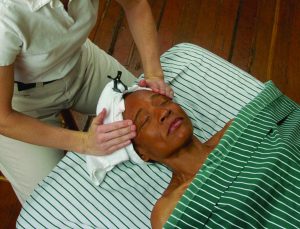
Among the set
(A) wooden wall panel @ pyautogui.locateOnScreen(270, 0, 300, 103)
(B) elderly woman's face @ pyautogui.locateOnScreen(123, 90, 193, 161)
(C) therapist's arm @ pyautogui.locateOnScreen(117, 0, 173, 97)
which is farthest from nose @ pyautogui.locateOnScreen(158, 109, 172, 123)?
(A) wooden wall panel @ pyautogui.locateOnScreen(270, 0, 300, 103)

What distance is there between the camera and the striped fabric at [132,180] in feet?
4.58

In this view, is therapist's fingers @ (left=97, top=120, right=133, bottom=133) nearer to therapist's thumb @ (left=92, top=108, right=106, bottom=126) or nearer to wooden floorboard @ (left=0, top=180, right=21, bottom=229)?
therapist's thumb @ (left=92, top=108, right=106, bottom=126)

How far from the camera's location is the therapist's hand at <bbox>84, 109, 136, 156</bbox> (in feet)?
4.26

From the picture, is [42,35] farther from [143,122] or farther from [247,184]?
[247,184]

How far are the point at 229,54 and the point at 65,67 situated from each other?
1.35m

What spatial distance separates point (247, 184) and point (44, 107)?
31.7 inches

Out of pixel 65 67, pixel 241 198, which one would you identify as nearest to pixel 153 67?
pixel 65 67

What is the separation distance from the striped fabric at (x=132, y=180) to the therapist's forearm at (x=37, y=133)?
140mm

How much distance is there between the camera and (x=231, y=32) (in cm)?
262

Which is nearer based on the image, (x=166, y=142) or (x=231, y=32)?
(x=166, y=142)

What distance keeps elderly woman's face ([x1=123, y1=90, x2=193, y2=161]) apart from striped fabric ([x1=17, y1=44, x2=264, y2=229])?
152 millimetres

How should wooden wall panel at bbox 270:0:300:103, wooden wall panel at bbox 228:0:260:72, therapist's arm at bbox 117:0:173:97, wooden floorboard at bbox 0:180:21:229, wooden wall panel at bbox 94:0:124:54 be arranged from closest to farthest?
therapist's arm at bbox 117:0:173:97 → wooden floorboard at bbox 0:180:21:229 → wooden wall panel at bbox 270:0:300:103 → wooden wall panel at bbox 228:0:260:72 → wooden wall panel at bbox 94:0:124:54

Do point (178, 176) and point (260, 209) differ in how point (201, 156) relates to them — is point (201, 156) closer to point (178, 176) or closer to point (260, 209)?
point (178, 176)

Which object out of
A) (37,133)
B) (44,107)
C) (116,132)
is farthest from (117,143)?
(44,107)
